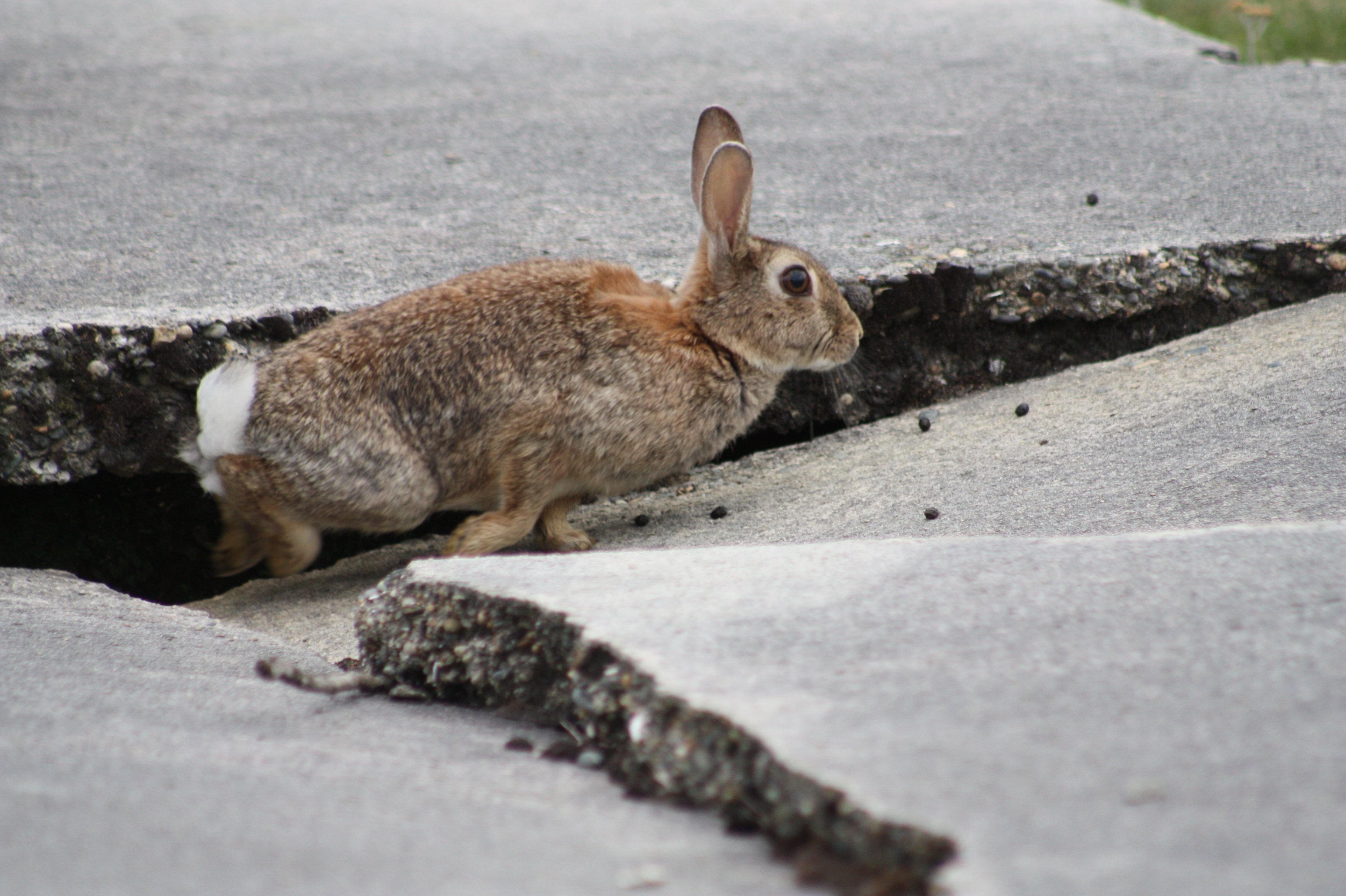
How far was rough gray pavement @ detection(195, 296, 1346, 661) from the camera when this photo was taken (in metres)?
2.73

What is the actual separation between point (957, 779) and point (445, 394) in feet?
7.07

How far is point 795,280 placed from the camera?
3.54 metres

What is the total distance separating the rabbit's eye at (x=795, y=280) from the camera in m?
3.54

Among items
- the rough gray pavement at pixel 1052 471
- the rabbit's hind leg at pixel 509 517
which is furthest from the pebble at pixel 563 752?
the rabbit's hind leg at pixel 509 517

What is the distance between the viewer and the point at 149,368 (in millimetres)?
3305

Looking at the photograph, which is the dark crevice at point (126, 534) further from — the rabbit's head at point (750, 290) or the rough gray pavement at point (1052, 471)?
the rabbit's head at point (750, 290)

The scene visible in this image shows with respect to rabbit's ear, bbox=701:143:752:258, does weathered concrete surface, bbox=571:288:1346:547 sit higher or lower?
lower

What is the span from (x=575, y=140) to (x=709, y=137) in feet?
5.78

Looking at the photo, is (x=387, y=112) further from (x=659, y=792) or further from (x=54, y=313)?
(x=659, y=792)

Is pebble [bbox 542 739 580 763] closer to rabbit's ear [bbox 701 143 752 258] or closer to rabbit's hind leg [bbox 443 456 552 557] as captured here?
rabbit's hind leg [bbox 443 456 552 557]

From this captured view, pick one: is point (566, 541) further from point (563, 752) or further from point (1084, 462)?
point (563, 752)

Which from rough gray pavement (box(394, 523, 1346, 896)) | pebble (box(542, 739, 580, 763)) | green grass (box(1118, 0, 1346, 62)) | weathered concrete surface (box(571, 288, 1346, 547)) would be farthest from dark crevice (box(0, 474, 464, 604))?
green grass (box(1118, 0, 1346, 62))

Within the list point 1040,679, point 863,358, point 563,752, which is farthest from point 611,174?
point 1040,679

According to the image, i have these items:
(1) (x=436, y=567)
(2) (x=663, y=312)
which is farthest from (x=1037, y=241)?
(1) (x=436, y=567)
